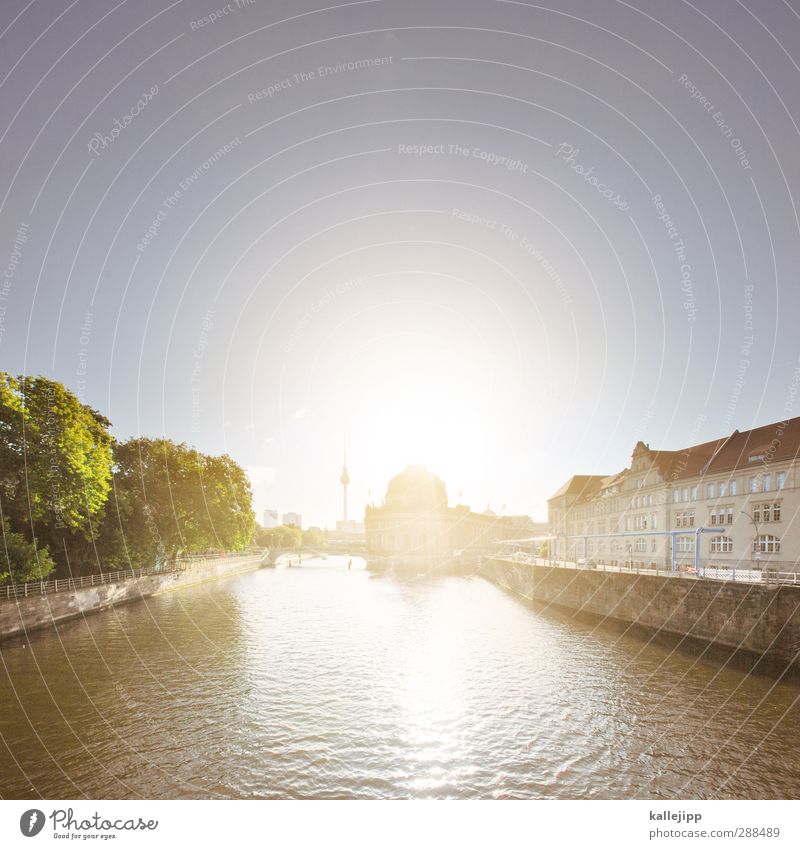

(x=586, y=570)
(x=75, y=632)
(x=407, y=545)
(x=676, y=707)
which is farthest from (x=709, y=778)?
(x=407, y=545)

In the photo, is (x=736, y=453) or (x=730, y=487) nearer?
(x=730, y=487)

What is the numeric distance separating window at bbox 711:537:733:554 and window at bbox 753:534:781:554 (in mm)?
2998

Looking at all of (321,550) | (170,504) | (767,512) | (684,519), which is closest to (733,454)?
(684,519)

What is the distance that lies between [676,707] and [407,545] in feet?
423

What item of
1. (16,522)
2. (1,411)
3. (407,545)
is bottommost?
(407,545)

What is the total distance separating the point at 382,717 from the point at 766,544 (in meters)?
42.5

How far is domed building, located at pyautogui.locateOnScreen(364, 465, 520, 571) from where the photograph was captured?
5758 inches

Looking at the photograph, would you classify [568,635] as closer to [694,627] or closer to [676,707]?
[694,627]

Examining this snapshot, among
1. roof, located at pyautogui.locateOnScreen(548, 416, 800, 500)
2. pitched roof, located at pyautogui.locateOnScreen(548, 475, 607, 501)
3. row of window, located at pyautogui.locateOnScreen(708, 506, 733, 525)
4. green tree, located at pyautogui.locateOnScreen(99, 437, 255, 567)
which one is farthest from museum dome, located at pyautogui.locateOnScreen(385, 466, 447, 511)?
row of window, located at pyautogui.locateOnScreen(708, 506, 733, 525)

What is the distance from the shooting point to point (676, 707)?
70.5 ft

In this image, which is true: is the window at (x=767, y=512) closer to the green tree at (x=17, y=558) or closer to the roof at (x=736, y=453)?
the roof at (x=736, y=453)

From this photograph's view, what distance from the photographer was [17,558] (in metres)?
33.6

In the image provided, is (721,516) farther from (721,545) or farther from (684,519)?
(684,519)

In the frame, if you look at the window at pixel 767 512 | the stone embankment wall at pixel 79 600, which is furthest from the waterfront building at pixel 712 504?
the stone embankment wall at pixel 79 600
